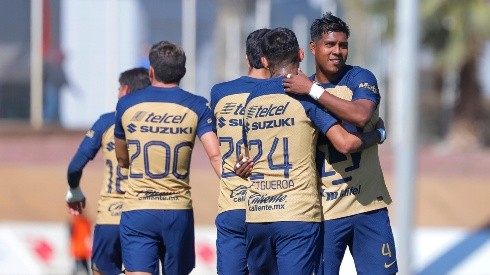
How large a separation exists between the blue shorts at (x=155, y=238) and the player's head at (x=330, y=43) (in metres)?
1.94


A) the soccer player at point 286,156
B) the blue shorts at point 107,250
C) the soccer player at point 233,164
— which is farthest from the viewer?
the blue shorts at point 107,250

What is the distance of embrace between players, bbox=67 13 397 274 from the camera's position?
833cm

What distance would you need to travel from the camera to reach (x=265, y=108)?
8.37 metres

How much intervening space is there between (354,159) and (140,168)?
6.18ft

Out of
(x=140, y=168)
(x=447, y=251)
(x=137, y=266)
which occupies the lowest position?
(x=447, y=251)

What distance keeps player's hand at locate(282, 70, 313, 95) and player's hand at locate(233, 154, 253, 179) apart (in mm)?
593

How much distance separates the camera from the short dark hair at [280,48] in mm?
8438

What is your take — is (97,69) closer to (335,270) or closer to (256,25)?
(256,25)

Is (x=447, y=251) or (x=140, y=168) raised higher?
(x=140, y=168)

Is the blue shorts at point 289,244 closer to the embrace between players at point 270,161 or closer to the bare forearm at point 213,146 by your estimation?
the embrace between players at point 270,161

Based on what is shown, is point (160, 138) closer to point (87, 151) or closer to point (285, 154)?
point (87, 151)

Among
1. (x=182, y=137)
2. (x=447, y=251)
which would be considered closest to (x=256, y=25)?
(x=447, y=251)

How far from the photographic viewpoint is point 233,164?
931 cm

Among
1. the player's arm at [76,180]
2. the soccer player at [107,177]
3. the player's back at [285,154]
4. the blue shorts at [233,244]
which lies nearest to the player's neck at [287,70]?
the player's back at [285,154]
